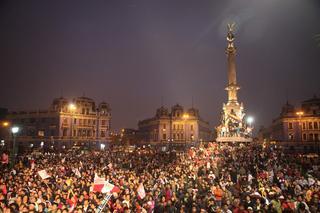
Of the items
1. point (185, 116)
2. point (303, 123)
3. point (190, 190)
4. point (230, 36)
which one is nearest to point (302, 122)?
point (303, 123)

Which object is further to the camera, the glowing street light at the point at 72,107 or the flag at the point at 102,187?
the glowing street light at the point at 72,107

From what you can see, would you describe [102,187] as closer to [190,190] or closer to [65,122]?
[190,190]

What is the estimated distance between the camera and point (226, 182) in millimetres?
18812

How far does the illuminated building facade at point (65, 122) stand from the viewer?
7419 cm

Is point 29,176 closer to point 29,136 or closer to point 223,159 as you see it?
point 223,159

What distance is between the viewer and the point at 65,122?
2945 inches

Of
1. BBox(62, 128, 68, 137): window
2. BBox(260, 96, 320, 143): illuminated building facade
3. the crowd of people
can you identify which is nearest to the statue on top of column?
the crowd of people

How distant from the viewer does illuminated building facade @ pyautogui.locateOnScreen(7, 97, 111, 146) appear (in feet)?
243

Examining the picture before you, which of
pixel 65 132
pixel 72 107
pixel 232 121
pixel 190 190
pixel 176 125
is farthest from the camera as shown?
pixel 176 125

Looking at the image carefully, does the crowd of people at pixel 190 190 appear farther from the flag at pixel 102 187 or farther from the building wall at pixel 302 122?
the building wall at pixel 302 122

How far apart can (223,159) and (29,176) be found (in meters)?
16.8

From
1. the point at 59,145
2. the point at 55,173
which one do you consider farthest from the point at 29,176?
the point at 59,145

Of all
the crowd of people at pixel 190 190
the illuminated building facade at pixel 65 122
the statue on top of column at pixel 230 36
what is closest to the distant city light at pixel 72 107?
the illuminated building facade at pixel 65 122

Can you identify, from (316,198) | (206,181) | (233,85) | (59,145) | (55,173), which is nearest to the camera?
(316,198)
